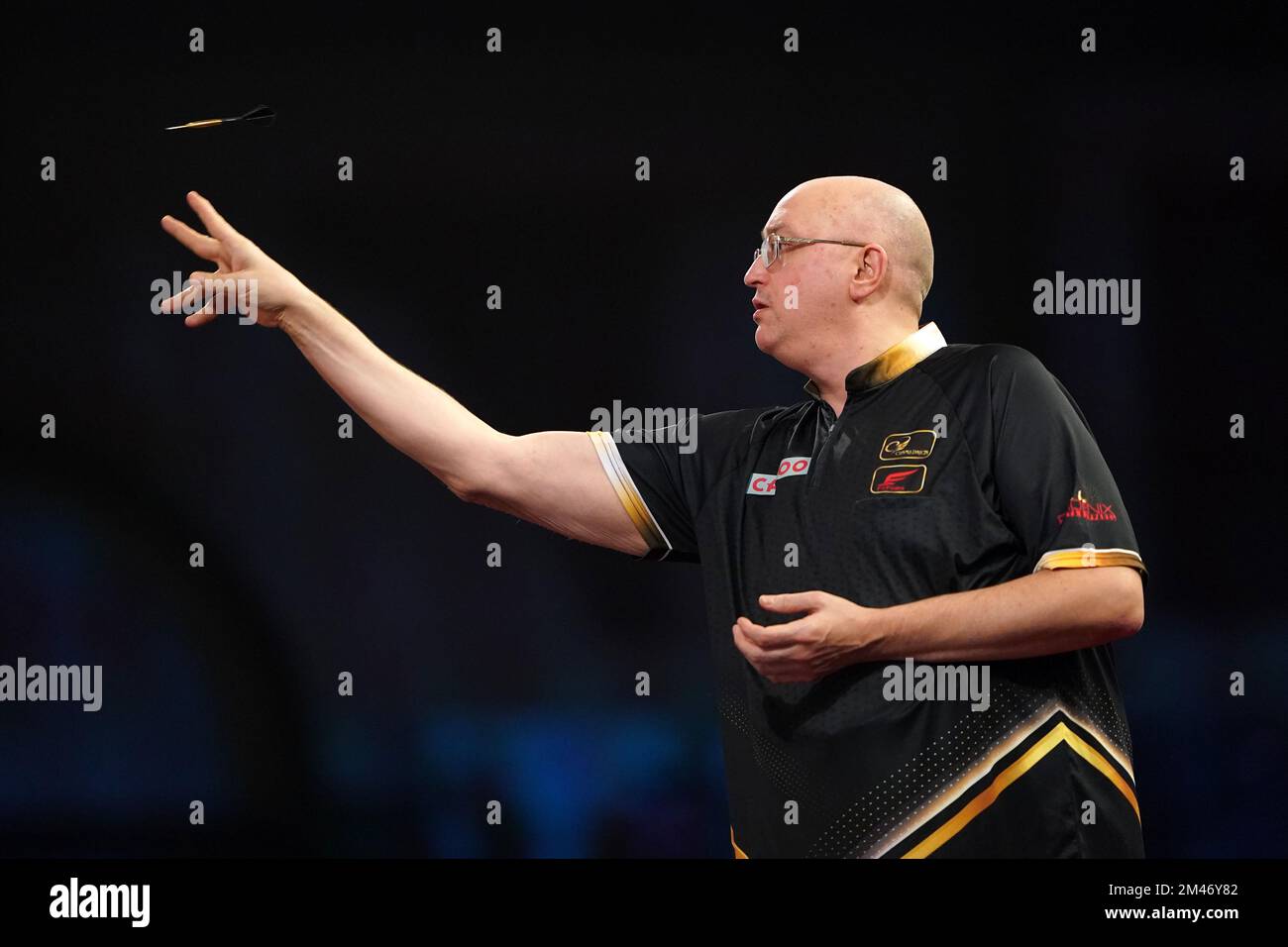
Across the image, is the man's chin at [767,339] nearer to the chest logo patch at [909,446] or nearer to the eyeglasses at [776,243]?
the eyeglasses at [776,243]

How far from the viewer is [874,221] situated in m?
2.50

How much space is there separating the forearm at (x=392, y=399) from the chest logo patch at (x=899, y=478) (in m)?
0.71

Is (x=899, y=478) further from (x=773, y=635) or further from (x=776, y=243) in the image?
(x=776, y=243)

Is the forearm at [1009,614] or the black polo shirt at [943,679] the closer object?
the forearm at [1009,614]

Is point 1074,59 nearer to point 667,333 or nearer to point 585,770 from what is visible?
point 667,333

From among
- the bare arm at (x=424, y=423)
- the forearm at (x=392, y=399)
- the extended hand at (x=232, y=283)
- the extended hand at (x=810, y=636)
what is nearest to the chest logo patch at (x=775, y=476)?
the bare arm at (x=424, y=423)

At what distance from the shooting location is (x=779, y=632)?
1.98 metres

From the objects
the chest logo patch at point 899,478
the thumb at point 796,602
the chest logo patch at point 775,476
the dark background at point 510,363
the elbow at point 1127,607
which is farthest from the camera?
the dark background at point 510,363

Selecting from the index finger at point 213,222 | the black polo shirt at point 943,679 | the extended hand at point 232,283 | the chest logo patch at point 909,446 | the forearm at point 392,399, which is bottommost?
the black polo shirt at point 943,679

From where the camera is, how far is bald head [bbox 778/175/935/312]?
2502 mm

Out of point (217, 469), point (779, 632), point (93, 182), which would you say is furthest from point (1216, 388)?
point (93, 182)

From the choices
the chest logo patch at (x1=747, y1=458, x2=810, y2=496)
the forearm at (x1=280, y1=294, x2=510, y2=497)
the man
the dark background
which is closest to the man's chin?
the man

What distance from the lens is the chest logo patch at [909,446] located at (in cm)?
226

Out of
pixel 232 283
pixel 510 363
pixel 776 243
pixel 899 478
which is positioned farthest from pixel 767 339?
pixel 510 363
